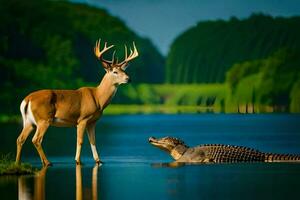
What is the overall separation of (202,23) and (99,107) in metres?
86.1

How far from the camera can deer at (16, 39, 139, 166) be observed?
25922 millimetres

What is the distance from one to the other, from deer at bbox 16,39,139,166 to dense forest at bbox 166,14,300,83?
65.9 m

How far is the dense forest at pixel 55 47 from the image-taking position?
9262 centimetres

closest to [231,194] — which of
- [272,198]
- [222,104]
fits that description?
[272,198]

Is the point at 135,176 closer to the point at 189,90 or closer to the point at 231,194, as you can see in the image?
the point at 231,194

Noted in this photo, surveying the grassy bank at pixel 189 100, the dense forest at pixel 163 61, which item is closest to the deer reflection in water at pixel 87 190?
the grassy bank at pixel 189 100

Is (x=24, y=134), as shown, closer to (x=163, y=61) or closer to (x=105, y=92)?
(x=105, y=92)

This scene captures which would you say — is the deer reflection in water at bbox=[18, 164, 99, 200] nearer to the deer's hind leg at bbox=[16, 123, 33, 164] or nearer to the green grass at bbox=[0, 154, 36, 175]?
the green grass at bbox=[0, 154, 36, 175]

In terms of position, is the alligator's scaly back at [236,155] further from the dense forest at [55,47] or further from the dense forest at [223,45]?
the dense forest at [223,45]

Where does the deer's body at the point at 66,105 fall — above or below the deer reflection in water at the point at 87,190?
above

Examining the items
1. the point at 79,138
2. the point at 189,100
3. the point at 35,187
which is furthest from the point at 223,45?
the point at 35,187

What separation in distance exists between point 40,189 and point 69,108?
5806 millimetres

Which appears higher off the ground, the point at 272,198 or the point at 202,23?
the point at 202,23

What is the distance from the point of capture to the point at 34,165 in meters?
26.3
